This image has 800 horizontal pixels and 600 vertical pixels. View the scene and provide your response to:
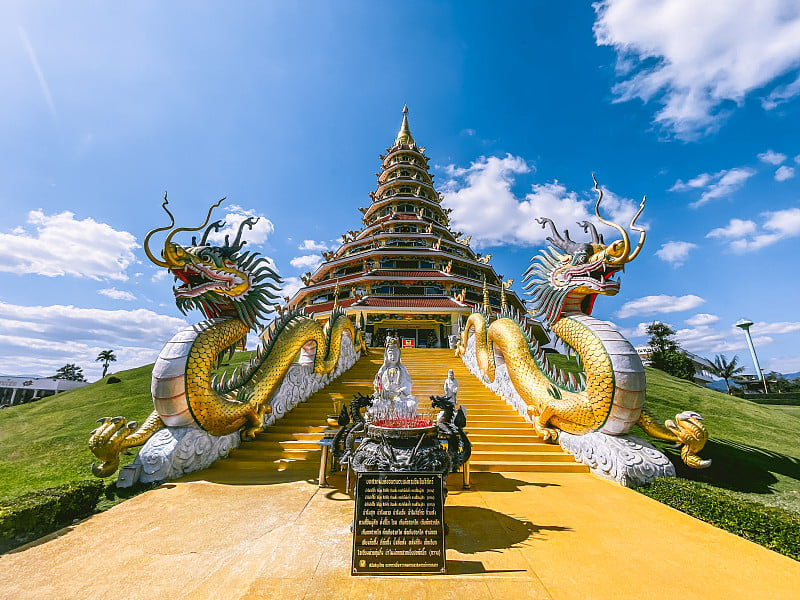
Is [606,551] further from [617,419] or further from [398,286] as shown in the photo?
[398,286]

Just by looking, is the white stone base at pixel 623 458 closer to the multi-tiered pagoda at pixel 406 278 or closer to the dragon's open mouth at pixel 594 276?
the dragon's open mouth at pixel 594 276

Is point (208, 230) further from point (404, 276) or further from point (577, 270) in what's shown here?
point (404, 276)

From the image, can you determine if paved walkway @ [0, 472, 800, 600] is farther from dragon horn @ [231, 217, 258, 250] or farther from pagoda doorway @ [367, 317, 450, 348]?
pagoda doorway @ [367, 317, 450, 348]

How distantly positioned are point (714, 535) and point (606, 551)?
1.68 metres

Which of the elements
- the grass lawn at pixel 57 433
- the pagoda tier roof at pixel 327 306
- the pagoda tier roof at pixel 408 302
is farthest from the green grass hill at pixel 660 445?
the pagoda tier roof at pixel 408 302

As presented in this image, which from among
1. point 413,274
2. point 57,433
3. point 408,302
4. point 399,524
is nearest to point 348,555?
point 399,524

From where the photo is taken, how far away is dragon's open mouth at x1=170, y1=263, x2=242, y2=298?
6604mm

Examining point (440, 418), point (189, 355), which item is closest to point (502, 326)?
point (440, 418)

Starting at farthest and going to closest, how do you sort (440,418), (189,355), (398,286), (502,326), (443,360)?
(398,286), (443,360), (502,326), (189,355), (440,418)

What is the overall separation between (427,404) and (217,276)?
6.09m

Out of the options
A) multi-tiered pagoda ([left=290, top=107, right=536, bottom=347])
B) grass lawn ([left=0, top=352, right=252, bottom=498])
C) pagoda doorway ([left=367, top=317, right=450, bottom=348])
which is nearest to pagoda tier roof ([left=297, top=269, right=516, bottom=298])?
multi-tiered pagoda ([left=290, top=107, right=536, bottom=347])

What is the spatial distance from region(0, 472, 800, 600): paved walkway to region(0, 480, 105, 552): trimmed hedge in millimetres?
234

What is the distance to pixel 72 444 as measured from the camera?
748cm

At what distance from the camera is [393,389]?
246 inches
